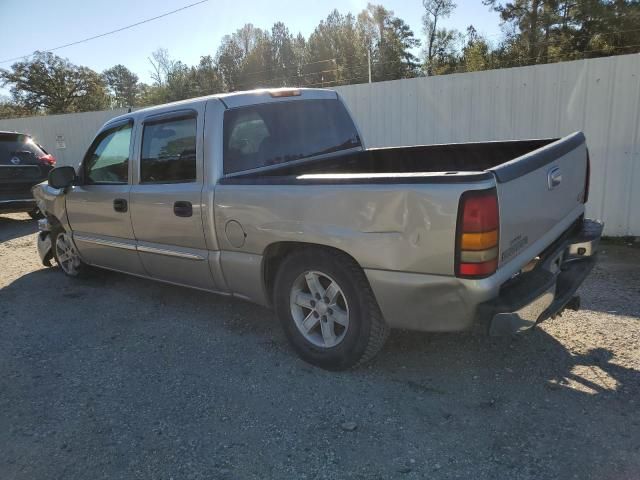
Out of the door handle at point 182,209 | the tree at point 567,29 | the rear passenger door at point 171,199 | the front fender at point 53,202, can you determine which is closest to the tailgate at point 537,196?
the rear passenger door at point 171,199

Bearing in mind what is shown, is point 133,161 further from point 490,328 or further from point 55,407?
point 490,328

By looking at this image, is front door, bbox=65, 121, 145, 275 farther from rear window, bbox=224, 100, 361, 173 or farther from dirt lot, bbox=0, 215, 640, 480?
rear window, bbox=224, 100, 361, 173

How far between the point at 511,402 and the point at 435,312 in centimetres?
74

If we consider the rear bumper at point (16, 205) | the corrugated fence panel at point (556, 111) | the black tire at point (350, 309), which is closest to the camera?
the black tire at point (350, 309)

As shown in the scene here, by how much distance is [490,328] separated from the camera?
258 centimetres

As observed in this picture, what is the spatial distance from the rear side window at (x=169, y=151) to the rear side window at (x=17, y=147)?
6482 mm

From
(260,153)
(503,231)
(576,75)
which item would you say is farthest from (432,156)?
(576,75)

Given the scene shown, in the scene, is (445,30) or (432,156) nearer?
(432,156)

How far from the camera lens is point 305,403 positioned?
3.01 metres

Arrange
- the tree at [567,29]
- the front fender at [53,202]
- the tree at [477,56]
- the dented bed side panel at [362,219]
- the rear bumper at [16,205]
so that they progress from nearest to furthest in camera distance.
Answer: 1. the dented bed side panel at [362,219]
2. the front fender at [53,202]
3. the rear bumper at [16,205]
4. the tree at [567,29]
5. the tree at [477,56]

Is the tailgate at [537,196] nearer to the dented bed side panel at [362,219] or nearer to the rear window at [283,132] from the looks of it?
the dented bed side panel at [362,219]

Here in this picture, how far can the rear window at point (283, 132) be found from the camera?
3.72m

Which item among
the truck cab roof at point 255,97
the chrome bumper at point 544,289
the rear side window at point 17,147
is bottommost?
the chrome bumper at point 544,289

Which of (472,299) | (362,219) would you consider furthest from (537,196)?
(362,219)
